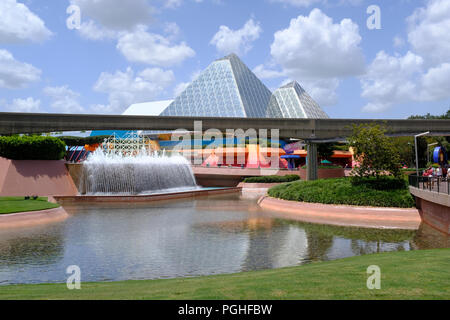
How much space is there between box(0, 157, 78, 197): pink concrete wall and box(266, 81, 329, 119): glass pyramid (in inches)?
2324

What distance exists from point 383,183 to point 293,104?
7540 centimetres

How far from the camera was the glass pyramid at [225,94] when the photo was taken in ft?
258

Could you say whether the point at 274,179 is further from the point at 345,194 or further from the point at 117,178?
the point at 345,194

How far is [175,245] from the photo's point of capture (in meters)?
12.6

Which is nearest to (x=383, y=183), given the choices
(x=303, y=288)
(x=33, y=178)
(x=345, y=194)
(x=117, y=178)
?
(x=345, y=194)

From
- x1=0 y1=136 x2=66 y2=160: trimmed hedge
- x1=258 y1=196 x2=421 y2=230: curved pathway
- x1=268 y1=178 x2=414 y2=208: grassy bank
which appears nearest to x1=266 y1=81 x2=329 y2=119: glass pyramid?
x1=0 y1=136 x2=66 y2=160: trimmed hedge

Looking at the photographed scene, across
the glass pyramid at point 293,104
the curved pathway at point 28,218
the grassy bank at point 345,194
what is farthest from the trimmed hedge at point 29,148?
the glass pyramid at point 293,104

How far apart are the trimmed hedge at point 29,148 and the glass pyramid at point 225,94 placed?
48241mm

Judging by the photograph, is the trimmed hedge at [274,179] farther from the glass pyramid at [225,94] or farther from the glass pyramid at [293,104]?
the glass pyramid at [293,104]

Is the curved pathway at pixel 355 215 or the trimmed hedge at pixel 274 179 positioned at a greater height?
the trimmed hedge at pixel 274 179

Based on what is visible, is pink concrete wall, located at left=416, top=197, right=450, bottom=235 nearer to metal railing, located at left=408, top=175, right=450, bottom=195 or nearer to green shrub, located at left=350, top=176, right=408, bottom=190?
metal railing, located at left=408, top=175, right=450, bottom=195

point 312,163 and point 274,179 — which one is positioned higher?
point 312,163
